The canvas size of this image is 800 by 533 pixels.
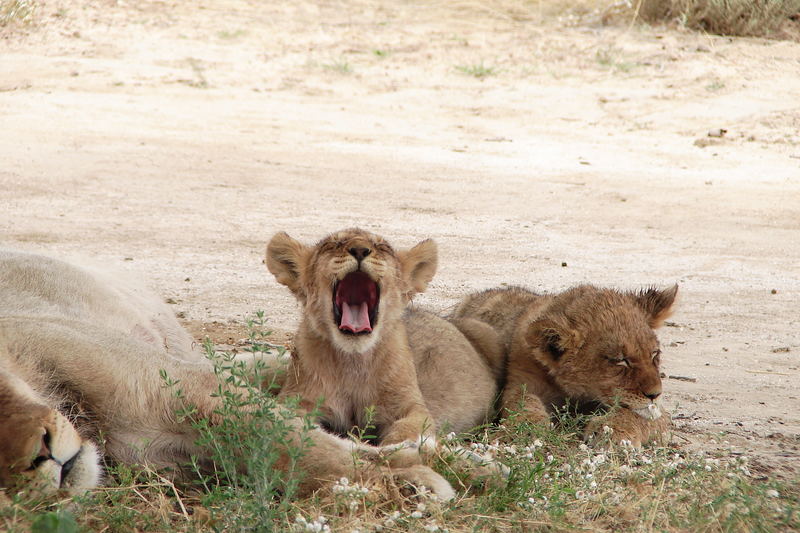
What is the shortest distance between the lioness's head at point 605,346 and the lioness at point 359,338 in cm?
47

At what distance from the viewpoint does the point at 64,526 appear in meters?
2.96

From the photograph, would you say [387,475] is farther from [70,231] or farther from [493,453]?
[70,231]

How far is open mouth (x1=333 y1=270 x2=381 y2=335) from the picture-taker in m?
4.44

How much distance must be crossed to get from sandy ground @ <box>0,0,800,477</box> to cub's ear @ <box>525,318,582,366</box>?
2.08 feet

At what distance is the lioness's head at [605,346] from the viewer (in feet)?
15.1

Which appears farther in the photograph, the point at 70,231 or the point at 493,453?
the point at 70,231

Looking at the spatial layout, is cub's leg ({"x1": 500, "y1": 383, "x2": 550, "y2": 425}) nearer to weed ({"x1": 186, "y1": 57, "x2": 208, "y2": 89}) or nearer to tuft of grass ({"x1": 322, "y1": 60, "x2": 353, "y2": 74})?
weed ({"x1": 186, "y1": 57, "x2": 208, "y2": 89})

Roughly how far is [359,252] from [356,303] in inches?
13.0

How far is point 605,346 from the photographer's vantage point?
468 cm

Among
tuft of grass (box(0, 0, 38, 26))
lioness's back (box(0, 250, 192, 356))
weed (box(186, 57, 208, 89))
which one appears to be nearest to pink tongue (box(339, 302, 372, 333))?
lioness's back (box(0, 250, 192, 356))

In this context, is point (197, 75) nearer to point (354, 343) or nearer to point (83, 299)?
point (83, 299)

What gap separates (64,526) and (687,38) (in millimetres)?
14354

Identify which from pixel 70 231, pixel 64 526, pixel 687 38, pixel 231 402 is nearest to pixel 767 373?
pixel 231 402

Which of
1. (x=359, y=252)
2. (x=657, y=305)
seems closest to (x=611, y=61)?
(x=657, y=305)
